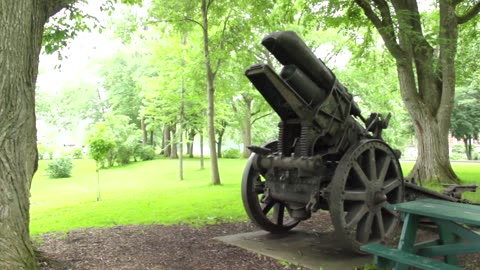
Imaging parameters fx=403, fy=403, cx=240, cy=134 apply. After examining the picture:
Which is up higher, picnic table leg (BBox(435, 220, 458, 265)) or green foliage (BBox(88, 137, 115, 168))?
green foliage (BBox(88, 137, 115, 168))

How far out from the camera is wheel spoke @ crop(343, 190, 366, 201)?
197 inches

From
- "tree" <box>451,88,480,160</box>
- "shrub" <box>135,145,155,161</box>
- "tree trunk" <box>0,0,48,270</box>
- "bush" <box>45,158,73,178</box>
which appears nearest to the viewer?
"tree trunk" <box>0,0,48,270</box>

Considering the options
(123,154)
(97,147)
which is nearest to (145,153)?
(123,154)

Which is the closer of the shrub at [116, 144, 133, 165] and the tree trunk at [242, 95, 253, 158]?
the shrub at [116, 144, 133, 165]

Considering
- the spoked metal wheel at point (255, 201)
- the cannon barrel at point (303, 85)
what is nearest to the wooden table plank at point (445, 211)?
the cannon barrel at point (303, 85)

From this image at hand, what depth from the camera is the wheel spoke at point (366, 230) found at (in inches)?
206

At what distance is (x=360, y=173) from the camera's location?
5230 millimetres

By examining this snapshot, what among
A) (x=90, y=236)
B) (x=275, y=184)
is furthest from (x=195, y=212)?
(x=275, y=184)

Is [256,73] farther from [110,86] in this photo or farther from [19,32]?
[110,86]

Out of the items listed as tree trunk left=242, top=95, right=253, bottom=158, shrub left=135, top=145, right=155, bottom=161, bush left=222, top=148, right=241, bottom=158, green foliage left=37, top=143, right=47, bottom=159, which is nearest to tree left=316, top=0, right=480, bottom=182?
tree trunk left=242, top=95, right=253, bottom=158

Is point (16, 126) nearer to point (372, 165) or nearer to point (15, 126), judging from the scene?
point (15, 126)

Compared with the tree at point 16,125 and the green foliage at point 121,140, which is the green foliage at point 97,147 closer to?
the tree at point 16,125

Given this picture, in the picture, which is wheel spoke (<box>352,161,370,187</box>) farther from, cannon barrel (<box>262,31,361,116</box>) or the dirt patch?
the dirt patch

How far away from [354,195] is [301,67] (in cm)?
A: 178
